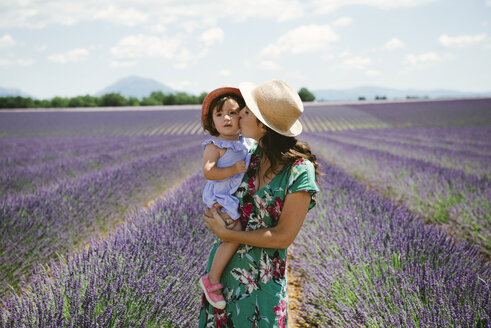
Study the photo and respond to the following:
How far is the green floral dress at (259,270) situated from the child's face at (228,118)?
0.20 meters

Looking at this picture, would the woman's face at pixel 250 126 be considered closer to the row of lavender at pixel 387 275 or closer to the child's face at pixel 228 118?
the child's face at pixel 228 118

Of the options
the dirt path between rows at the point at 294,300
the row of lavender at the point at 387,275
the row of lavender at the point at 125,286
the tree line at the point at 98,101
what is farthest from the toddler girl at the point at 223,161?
the tree line at the point at 98,101

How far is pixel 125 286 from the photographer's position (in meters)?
1.47

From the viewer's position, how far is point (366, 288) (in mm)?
1620

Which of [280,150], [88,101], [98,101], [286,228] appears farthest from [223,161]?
[98,101]

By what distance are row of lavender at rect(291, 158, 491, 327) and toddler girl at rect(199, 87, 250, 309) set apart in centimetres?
79

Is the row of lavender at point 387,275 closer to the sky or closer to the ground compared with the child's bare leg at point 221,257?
closer to the ground

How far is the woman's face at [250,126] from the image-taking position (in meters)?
1.09

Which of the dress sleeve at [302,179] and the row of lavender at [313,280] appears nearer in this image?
the dress sleeve at [302,179]

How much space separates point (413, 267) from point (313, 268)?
733 millimetres

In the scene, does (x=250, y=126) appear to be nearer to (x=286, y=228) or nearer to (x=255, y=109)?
(x=255, y=109)

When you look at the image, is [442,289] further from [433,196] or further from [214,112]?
[433,196]

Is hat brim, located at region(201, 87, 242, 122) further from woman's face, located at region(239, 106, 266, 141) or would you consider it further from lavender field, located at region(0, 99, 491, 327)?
lavender field, located at region(0, 99, 491, 327)

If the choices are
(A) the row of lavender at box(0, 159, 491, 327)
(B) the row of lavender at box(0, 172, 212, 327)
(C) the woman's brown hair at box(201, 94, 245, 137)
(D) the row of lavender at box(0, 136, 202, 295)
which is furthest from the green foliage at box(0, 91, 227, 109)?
(C) the woman's brown hair at box(201, 94, 245, 137)
